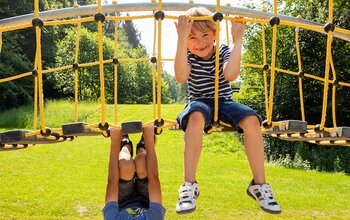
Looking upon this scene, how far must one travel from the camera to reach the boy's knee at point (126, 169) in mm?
2678

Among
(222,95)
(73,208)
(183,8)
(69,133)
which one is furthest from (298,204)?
(69,133)

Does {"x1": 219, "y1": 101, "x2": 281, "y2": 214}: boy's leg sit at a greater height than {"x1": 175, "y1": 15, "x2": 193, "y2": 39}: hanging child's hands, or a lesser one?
lesser

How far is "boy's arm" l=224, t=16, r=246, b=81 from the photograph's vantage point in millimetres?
2369

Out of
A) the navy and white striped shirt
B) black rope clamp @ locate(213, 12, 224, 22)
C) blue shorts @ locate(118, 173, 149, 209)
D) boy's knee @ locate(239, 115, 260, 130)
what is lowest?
blue shorts @ locate(118, 173, 149, 209)

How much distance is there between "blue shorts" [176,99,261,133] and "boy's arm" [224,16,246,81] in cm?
15

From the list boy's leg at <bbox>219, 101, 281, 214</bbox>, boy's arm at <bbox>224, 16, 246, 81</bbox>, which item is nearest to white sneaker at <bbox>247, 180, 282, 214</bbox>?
boy's leg at <bbox>219, 101, 281, 214</bbox>

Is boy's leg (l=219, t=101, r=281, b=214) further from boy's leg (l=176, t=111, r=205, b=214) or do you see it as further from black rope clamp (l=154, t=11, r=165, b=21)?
black rope clamp (l=154, t=11, r=165, b=21)

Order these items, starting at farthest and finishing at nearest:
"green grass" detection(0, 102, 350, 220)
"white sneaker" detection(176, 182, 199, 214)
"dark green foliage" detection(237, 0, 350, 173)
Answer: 1. "dark green foliage" detection(237, 0, 350, 173)
2. "green grass" detection(0, 102, 350, 220)
3. "white sneaker" detection(176, 182, 199, 214)

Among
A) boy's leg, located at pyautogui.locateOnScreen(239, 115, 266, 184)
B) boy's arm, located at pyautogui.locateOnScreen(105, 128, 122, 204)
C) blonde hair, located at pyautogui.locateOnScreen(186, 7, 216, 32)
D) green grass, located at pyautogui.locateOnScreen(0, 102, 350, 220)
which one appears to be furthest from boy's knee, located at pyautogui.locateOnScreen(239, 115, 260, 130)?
green grass, located at pyautogui.locateOnScreen(0, 102, 350, 220)

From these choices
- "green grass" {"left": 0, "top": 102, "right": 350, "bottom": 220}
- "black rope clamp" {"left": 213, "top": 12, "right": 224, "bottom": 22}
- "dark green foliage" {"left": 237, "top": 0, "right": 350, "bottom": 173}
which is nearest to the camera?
"black rope clamp" {"left": 213, "top": 12, "right": 224, "bottom": 22}

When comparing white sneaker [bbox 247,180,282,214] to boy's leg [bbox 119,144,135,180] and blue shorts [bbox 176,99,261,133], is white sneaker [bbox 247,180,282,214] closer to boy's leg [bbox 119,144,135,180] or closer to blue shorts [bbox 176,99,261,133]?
blue shorts [bbox 176,99,261,133]

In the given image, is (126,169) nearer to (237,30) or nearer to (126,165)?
(126,165)

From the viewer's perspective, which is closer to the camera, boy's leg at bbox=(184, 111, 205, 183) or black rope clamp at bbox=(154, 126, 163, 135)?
boy's leg at bbox=(184, 111, 205, 183)

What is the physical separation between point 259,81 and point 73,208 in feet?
22.2
